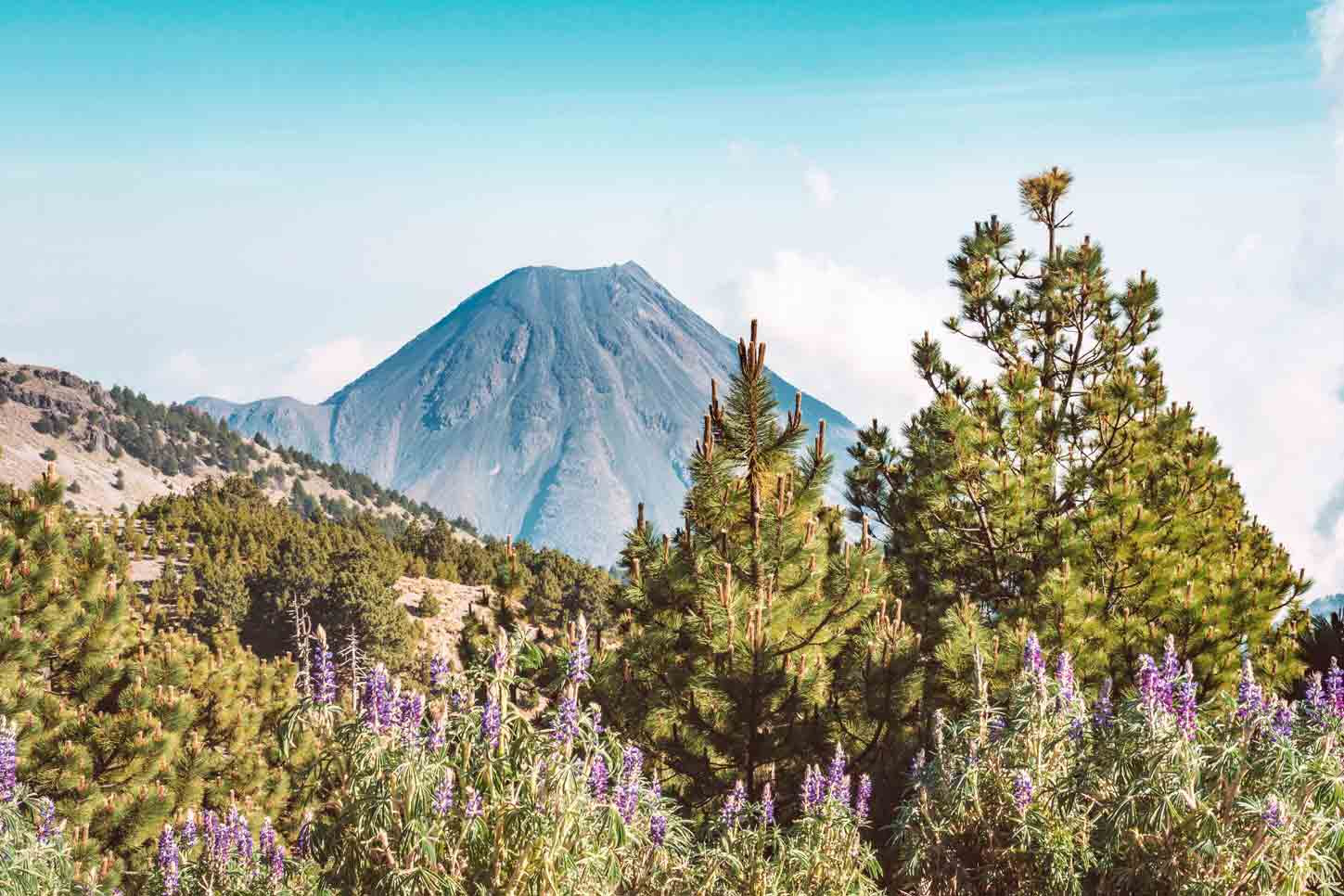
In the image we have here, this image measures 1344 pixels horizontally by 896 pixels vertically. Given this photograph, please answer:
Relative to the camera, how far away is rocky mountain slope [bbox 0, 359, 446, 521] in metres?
86.9

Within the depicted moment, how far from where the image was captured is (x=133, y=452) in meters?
95.4

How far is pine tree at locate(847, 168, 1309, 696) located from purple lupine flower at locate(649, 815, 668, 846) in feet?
15.3

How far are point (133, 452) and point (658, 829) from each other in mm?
105483

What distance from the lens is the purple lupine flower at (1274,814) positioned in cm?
361

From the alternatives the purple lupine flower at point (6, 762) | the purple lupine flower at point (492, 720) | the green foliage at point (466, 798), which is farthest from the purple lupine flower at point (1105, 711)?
the purple lupine flower at point (6, 762)

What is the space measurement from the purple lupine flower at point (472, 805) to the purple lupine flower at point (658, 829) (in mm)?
1340

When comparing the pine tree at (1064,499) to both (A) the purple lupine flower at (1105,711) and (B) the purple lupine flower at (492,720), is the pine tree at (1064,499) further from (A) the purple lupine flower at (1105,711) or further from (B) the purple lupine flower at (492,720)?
→ (B) the purple lupine flower at (492,720)

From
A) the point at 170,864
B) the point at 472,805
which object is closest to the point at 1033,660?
the point at 472,805

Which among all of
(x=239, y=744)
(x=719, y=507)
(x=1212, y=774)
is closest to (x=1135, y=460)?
(x=719, y=507)

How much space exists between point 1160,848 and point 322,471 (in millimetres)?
110895

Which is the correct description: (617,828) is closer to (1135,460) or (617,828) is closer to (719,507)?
(719,507)

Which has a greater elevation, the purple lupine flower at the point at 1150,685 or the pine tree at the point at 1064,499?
the pine tree at the point at 1064,499

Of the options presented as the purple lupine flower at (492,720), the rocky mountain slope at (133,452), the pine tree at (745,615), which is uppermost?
the rocky mountain slope at (133,452)

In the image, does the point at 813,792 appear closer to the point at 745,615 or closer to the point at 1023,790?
the point at 1023,790
